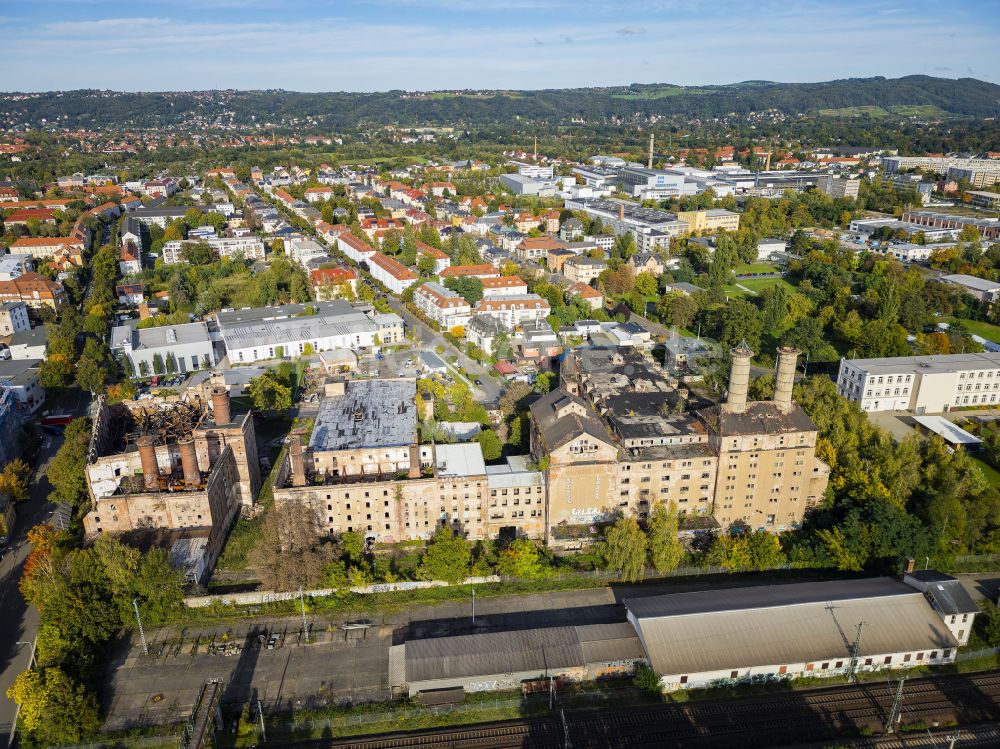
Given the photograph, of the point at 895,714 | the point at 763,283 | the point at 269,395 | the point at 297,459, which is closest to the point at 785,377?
the point at 895,714

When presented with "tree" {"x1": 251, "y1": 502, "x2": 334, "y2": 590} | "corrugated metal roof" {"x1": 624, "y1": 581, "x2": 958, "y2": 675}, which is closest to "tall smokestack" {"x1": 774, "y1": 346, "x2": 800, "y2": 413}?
"corrugated metal roof" {"x1": 624, "y1": 581, "x2": 958, "y2": 675}

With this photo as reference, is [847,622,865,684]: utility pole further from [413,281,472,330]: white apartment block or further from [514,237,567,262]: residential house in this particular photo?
[514,237,567,262]: residential house

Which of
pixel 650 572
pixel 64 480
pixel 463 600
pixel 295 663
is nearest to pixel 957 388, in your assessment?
pixel 650 572

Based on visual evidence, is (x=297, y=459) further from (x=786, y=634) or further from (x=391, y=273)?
(x=391, y=273)

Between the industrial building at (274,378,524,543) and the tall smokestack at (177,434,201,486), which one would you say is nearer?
the tall smokestack at (177,434,201,486)

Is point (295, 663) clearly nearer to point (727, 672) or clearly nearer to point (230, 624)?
point (230, 624)

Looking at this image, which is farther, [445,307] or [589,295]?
[589,295]

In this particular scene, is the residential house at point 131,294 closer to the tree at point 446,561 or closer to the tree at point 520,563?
the tree at point 446,561
